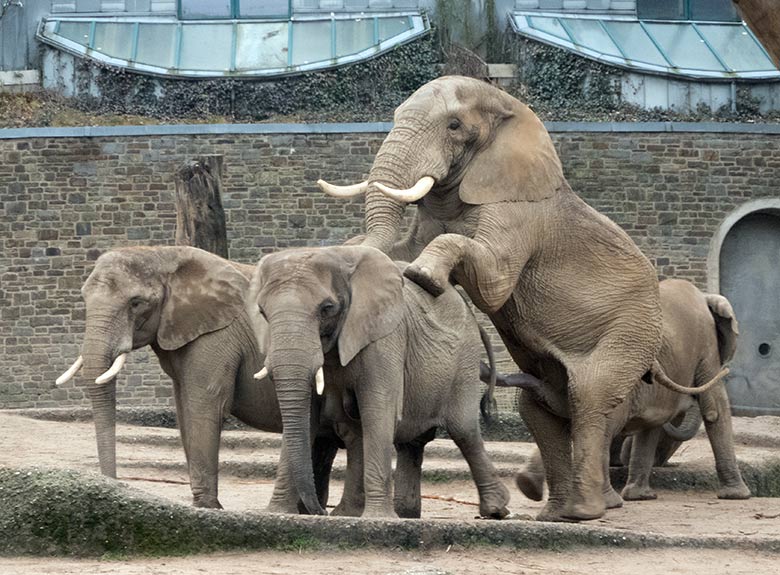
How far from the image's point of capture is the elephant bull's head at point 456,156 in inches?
430

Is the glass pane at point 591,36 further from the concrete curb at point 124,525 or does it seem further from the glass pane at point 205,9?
the concrete curb at point 124,525

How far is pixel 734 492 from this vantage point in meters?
14.9

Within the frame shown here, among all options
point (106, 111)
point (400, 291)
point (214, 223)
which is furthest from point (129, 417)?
point (106, 111)

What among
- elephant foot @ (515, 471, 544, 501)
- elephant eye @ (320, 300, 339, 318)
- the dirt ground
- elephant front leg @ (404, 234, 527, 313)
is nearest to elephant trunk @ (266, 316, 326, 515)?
elephant eye @ (320, 300, 339, 318)

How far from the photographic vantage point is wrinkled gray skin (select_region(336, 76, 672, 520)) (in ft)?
36.1

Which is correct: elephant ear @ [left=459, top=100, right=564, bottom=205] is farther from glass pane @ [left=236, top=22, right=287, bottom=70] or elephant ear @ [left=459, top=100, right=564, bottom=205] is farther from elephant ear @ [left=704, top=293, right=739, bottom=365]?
glass pane @ [left=236, top=22, right=287, bottom=70]

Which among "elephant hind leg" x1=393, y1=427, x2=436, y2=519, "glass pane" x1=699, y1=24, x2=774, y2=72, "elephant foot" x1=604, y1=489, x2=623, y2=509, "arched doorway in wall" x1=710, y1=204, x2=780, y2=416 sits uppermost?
"glass pane" x1=699, y1=24, x2=774, y2=72

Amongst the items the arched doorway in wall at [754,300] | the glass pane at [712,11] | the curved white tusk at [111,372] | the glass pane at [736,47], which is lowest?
the arched doorway in wall at [754,300]

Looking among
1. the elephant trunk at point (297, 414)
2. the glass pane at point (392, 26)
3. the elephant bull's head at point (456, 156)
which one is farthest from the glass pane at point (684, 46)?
the elephant trunk at point (297, 414)

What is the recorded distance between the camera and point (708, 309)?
14969mm

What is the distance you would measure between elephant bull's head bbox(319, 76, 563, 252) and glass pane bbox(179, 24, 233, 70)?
65.9ft

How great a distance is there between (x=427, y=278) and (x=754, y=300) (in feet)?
69.0

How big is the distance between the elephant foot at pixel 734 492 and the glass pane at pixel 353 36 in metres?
17.7

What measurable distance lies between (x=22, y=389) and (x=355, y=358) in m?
18.3
